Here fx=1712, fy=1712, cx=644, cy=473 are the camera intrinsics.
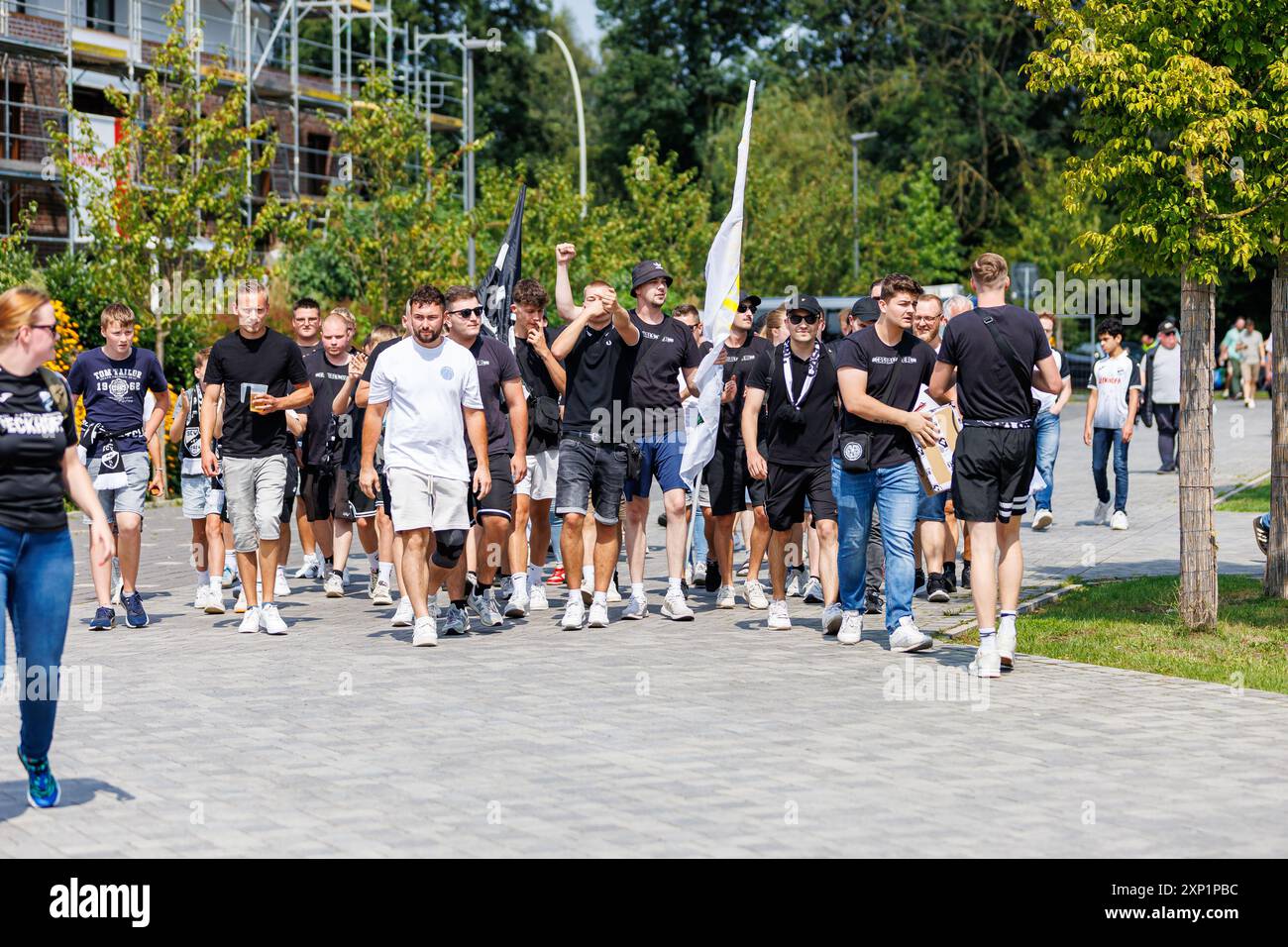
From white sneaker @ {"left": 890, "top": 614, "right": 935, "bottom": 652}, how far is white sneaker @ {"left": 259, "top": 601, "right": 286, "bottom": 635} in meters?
3.84

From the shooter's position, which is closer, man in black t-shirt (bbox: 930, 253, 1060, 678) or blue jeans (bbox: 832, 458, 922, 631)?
man in black t-shirt (bbox: 930, 253, 1060, 678)

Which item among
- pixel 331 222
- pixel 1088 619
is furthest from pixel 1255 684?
pixel 331 222

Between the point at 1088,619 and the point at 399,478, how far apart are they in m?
4.45

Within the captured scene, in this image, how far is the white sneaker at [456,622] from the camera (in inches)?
429

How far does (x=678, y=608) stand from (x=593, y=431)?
4.33 feet

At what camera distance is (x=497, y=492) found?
11.4 meters

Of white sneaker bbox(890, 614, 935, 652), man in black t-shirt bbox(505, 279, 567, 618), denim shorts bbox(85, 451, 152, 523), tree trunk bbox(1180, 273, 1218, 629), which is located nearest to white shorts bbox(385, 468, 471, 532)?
man in black t-shirt bbox(505, 279, 567, 618)

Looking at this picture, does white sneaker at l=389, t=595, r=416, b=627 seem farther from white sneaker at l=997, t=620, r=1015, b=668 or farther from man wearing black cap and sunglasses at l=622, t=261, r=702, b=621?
white sneaker at l=997, t=620, r=1015, b=668

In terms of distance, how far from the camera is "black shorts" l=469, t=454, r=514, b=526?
1135 centimetres

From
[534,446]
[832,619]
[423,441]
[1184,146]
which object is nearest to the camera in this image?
[1184,146]

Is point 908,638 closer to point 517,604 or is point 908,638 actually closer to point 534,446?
point 517,604

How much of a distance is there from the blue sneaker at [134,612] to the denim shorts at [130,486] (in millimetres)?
550

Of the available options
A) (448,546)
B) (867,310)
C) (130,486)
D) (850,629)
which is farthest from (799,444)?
(130,486)
